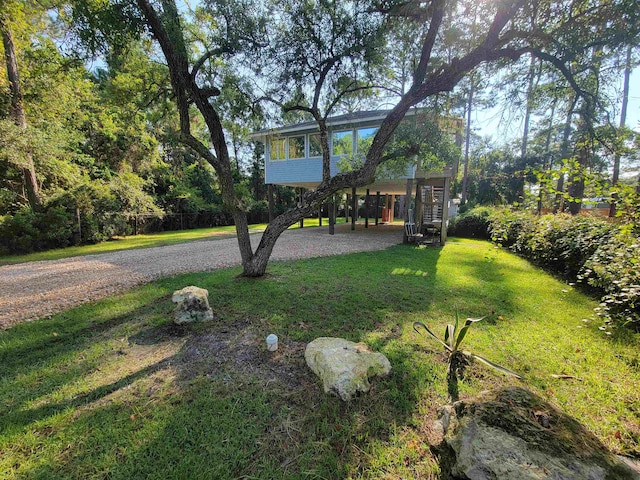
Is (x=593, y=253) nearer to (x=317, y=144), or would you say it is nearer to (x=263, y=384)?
(x=263, y=384)

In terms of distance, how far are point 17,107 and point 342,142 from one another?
11.6 metres

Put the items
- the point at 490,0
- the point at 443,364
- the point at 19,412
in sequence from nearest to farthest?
the point at 19,412 < the point at 443,364 < the point at 490,0

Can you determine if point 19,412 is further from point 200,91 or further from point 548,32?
point 548,32

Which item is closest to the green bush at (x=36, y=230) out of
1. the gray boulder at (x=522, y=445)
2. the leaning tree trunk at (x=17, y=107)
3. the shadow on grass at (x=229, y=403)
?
the leaning tree trunk at (x=17, y=107)

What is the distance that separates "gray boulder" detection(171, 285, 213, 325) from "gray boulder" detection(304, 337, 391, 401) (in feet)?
5.43

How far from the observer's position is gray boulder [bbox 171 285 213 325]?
3420 millimetres

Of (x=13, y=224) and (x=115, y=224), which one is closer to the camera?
(x=13, y=224)

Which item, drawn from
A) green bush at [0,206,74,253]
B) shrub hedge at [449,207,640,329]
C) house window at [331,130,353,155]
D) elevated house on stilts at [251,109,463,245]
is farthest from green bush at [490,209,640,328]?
green bush at [0,206,74,253]

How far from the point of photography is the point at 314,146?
12.6m

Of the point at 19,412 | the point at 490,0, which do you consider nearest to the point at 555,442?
the point at 19,412

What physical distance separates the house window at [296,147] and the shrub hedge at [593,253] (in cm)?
902

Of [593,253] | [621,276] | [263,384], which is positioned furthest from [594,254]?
[263,384]

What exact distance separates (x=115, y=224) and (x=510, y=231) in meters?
15.9

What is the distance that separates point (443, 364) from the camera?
2600mm
